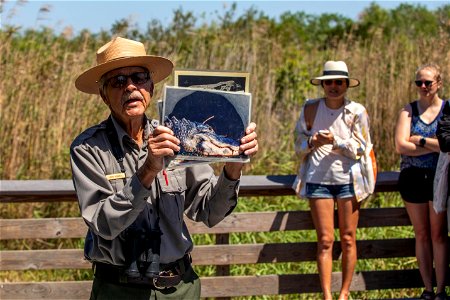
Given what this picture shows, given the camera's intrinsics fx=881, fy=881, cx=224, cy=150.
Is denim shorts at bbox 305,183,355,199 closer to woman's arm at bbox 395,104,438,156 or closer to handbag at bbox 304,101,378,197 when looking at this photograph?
handbag at bbox 304,101,378,197

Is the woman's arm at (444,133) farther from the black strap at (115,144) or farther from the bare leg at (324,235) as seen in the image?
the black strap at (115,144)

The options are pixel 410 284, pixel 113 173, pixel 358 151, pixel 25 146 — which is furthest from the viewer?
pixel 25 146

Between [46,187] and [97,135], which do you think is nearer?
[97,135]

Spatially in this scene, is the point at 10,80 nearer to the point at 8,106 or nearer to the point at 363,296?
the point at 8,106

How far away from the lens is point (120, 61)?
3113 millimetres

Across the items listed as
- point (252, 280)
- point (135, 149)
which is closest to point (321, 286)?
point (252, 280)

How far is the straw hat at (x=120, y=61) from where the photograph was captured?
3.13 metres

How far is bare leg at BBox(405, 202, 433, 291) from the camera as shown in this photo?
18.8 ft

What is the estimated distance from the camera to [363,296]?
647 cm

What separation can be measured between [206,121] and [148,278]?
0.60 m


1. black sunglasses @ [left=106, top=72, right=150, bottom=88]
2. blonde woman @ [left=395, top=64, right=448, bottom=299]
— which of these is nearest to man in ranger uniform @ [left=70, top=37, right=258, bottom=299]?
black sunglasses @ [left=106, top=72, right=150, bottom=88]

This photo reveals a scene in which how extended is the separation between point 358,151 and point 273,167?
215 cm

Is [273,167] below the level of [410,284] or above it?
above

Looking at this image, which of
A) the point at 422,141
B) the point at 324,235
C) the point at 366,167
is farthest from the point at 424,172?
the point at 324,235
